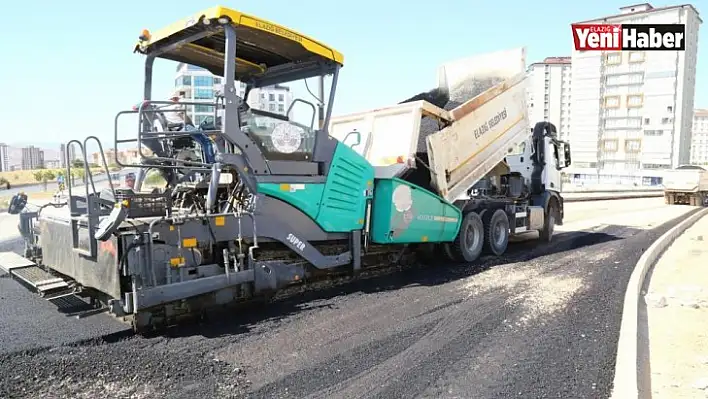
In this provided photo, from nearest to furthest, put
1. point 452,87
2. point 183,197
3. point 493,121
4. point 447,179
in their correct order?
1. point 183,197
2. point 447,179
3. point 493,121
4. point 452,87

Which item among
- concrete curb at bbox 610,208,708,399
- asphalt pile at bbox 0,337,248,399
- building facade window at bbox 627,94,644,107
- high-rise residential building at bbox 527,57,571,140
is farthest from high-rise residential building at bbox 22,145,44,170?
concrete curb at bbox 610,208,708,399

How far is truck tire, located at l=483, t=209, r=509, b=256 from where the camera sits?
8594mm

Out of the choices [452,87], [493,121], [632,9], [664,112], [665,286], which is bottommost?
[665,286]

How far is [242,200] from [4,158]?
100 m

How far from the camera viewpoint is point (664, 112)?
51.5 metres

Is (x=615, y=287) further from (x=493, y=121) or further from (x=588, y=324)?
(x=493, y=121)

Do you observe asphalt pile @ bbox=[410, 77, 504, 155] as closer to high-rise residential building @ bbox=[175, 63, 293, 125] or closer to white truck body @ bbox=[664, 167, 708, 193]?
high-rise residential building @ bbox=[175, 63, 293, 125]

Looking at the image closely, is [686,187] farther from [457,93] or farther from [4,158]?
[4,158]

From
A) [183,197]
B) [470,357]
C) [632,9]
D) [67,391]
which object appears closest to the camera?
[67,391]

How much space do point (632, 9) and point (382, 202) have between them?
217 feet

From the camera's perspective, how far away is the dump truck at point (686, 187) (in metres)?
24.8

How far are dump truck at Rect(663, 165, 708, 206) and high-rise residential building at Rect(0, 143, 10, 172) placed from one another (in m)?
94.4

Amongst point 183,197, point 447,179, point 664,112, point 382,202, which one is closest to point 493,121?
point 447,179

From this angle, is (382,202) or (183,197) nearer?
(183,197)
